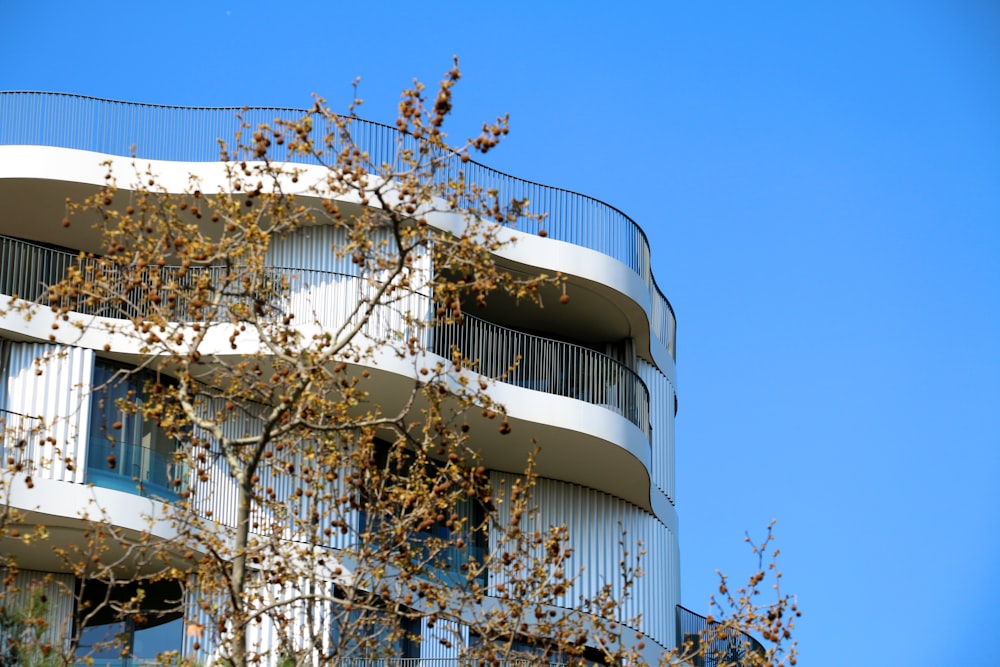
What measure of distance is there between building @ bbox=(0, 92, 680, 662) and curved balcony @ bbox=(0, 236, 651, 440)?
4 centimetres

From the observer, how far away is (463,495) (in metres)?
34.2

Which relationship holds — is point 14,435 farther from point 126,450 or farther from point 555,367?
point 555,367

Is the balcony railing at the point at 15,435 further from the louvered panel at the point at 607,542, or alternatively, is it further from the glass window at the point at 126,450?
the louvered panel at the point at 607,542

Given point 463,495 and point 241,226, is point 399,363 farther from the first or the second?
point 241,226

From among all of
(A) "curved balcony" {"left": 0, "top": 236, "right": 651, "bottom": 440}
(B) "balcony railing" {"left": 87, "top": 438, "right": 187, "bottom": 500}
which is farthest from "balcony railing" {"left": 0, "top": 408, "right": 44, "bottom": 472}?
(A) "curved balcony" {"left": 0, "top": 236, "right": 651, "bottom": 440}

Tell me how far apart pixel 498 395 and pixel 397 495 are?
1010 cm

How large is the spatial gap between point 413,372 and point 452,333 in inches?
86.5

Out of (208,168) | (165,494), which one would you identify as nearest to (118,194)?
(208,168)

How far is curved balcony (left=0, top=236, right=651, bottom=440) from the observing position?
101 ft

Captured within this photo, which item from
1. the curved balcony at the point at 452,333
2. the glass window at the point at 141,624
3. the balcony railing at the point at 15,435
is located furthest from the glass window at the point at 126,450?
the glass window at the point at 141,624

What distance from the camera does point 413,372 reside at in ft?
101

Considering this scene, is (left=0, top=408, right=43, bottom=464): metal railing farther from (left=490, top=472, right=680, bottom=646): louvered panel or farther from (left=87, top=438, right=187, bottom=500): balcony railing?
(left=490, top=472, right=680, bottom=646): louvered panel

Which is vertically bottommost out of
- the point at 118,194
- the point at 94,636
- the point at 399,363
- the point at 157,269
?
the point at 94,636

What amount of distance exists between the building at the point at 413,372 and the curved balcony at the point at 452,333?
39 millimetres
